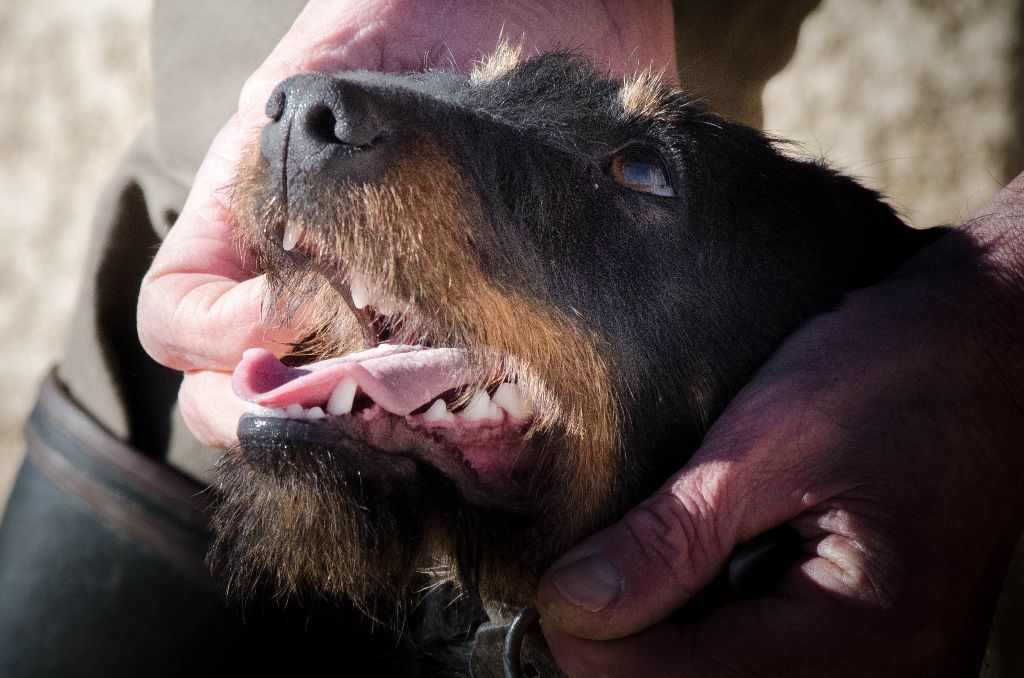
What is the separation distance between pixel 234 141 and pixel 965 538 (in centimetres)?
226

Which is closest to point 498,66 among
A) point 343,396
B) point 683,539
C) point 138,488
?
point 343,396

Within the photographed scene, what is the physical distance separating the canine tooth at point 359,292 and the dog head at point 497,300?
0.06 feet

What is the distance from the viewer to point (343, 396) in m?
2.27

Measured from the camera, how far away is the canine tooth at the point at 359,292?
91.5 inches

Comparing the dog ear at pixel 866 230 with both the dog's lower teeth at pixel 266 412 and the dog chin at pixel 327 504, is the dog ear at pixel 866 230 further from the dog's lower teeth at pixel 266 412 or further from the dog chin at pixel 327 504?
the dog's lower teeth at pixel 266 412

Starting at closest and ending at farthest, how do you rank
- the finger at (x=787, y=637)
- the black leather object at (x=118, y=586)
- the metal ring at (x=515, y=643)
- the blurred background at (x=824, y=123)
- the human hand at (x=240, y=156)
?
the finger at (x=787, y=637) < the metal ring at (x=515, y=643) < the human hand at (x=240, y=156) < the black leather object at (x=118, y=586) < the blurred background at (x=824, y=123)

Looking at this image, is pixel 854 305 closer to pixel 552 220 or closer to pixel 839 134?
pixel 552 220

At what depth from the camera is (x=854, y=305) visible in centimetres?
256

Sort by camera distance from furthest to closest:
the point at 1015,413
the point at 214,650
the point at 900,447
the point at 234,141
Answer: the point at 214,650
the point at 234,141
the point at 1015,413
the point at 900,447

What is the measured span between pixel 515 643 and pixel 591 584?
300 mm

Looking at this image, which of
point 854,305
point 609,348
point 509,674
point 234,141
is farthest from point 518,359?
point 234,141

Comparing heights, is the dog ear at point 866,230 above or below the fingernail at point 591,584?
above

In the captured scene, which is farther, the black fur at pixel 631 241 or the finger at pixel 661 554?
the black fur at pixel 631 241

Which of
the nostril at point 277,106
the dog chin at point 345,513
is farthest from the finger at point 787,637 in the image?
the nostril at point 277,106
